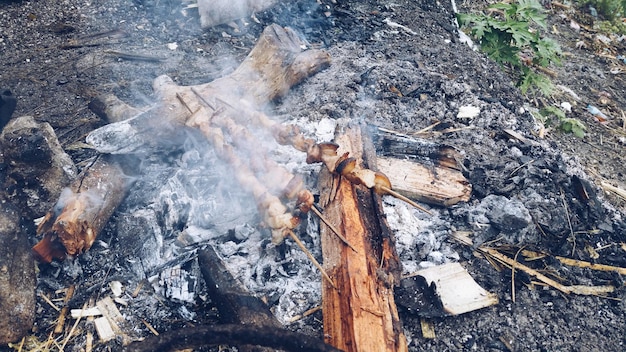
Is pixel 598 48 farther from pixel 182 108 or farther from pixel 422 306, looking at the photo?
pixel 182 108

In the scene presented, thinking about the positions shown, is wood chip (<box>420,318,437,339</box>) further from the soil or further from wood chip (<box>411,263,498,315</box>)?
wood chip (<box>411,263,498,315</box>)

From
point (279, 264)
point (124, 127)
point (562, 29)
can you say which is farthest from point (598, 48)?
point (124, 127)

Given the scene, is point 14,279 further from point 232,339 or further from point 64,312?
point 232,339

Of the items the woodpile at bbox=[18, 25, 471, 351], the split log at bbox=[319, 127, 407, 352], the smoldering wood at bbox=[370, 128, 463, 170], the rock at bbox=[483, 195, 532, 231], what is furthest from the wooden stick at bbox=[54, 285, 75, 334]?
the rock at bbox=[483, 195, 532, 231]

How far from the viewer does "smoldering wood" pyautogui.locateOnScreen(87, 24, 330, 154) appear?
3.50 m

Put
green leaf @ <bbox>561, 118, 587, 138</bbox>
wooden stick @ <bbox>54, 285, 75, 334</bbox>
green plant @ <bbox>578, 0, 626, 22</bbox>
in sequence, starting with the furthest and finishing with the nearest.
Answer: green plant @ <bbox>578, 0, 626, 22</bbox> → green leaf @ <bbox>561, 118, 587, 138</bbox> → wooden stick @ <bbox>54, 285, 75, 334</bbox>

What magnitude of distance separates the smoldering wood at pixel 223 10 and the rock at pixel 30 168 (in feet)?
10.1

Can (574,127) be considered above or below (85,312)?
above

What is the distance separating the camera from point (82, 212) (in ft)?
10.0

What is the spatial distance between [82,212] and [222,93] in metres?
1.67

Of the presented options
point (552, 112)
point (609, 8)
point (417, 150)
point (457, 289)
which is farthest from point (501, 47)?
point (609, 8)

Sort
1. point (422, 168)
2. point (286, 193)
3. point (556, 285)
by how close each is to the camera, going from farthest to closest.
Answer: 1. point (422, 168)
2. point (556, 285)
3. point (286, 193)

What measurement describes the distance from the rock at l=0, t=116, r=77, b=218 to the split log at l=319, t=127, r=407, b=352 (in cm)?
215

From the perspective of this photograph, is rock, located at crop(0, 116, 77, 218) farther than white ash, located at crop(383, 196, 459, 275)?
No
